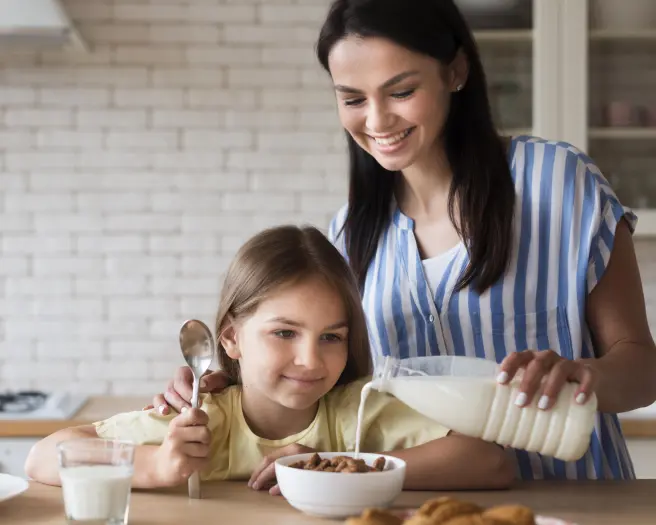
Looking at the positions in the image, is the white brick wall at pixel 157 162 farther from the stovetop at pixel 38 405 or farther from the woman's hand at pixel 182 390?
the woman's hand at pixel 182 390

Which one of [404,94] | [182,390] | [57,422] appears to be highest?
[404,94]

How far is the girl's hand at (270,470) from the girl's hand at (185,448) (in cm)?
9

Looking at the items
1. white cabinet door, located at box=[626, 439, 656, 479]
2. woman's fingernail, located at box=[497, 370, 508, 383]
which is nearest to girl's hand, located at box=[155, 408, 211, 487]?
woman's fingernail, located at box=[497, 370, 508, 383]

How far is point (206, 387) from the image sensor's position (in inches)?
64.2

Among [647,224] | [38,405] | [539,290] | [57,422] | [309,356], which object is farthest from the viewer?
[647,224]

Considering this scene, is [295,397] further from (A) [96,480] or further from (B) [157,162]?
(B) [157,162]

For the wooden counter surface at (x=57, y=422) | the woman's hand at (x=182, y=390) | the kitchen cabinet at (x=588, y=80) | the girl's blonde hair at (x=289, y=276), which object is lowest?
the wooden counter surface at (x=57, y=422)

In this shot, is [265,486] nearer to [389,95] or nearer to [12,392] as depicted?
[389,95]

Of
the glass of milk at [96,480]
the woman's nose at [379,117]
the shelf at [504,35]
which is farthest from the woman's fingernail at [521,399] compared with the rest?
the shelf at [504,35]

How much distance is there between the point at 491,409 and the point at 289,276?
45 cm

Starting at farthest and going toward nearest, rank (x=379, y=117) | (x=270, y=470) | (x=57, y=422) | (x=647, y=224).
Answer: (x=647, y=224) < (x=57, y=422) < (x=379, y=117) < (x=270, y=470)

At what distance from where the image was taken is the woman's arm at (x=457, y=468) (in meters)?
1.40

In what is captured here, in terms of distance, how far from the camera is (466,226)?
1752mm

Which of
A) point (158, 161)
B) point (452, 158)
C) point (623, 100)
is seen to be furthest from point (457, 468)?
point (158, 161)
